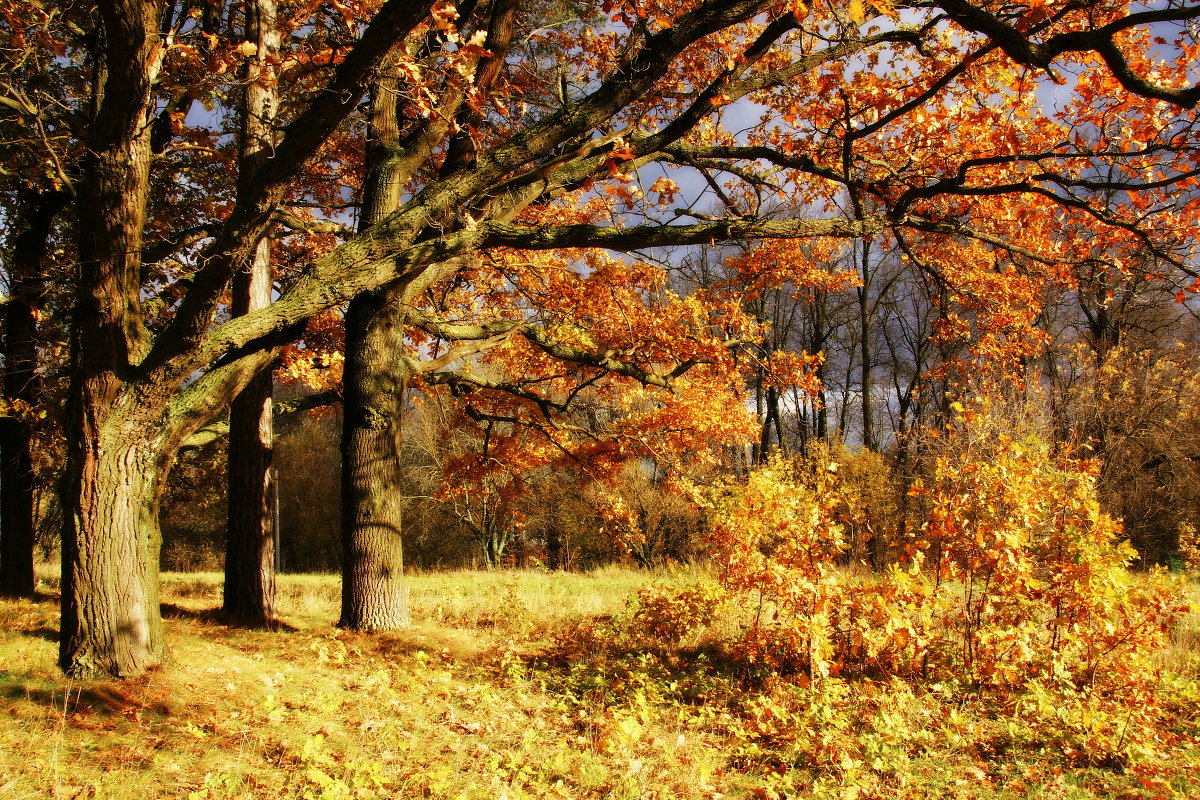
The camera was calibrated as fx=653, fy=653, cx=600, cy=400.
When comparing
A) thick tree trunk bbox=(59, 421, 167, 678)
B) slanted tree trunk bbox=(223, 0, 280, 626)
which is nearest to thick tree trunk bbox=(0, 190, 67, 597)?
slanted tree trunk bbox=(223, 0, 280, 626)

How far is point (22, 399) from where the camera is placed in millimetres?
9422

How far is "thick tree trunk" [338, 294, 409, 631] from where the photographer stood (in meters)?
7.62

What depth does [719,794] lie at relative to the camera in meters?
4.22

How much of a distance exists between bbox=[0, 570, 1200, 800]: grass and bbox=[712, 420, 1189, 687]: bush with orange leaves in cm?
37

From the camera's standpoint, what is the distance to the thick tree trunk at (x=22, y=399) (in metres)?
9.43

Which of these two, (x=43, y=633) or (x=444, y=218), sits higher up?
(x=444, y=218)

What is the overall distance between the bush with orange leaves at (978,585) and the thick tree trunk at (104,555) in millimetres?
4978

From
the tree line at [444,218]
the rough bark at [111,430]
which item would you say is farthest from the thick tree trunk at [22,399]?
the rough bark at [111,430]

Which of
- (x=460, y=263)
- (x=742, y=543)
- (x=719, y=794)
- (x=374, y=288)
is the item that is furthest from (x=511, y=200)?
(x=719, y=794)

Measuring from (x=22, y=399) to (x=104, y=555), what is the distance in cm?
671

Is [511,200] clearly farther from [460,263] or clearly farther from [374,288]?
[374,288]

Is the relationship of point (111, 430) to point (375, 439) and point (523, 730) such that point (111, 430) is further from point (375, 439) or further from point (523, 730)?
point (523, 730)

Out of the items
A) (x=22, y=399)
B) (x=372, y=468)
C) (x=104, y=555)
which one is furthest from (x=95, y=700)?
(x=22, y=399)

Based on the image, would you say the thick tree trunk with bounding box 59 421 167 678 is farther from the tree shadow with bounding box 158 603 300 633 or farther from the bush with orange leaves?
the bush with orange leaves
